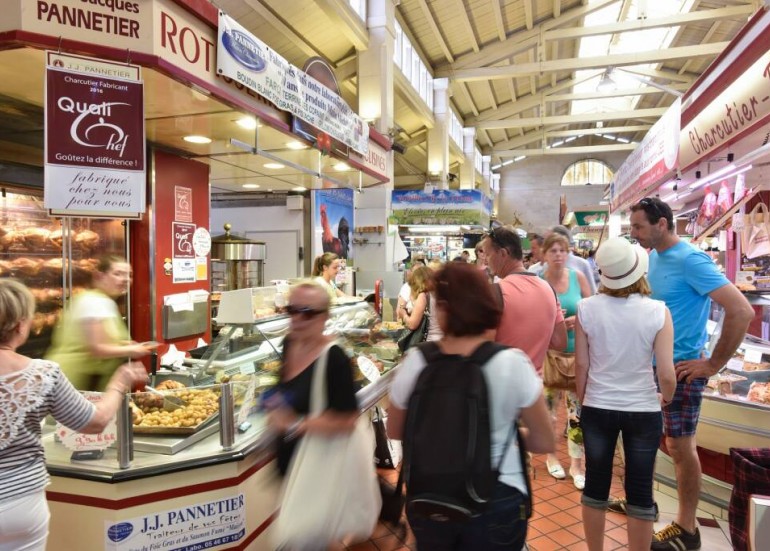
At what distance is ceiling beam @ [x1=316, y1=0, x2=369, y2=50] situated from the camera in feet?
26.7

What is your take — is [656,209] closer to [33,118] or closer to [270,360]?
[270,360]

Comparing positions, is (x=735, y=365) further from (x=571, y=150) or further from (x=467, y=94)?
(x=571, y=150)

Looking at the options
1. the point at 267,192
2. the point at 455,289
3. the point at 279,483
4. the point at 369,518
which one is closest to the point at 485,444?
the point at 455,289

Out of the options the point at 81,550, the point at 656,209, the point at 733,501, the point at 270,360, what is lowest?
the point at 81,550

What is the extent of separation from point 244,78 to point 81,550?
3265 mm

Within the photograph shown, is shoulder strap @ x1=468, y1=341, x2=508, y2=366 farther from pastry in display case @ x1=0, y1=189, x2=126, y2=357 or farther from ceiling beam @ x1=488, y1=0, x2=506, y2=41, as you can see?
ceiling beam @ x1=488, y1=0, x2=506, y2=41

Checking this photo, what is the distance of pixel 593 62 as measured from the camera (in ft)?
44.2

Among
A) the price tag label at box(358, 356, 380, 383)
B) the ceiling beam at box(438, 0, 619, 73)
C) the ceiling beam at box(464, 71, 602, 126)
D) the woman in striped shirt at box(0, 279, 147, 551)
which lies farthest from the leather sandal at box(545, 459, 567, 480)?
the ceiling beam at box(464, 71, 602, 126)

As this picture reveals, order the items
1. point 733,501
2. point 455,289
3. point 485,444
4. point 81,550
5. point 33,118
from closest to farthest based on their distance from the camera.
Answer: point 485,444 → point 455,289 → point 81,550 → point 733,501 → point 33,118

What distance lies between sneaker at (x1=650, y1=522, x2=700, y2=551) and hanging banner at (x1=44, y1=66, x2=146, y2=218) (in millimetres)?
3758

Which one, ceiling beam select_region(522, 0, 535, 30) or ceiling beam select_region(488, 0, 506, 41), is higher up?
→ ceiling beam select_region(522, 0, 535, 30)

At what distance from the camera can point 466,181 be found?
19.6 metres

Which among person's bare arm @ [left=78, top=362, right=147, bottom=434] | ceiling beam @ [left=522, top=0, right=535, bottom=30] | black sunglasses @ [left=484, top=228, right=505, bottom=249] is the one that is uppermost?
ceiling beam @ [left=522, top=0, right=535, bottom=30]

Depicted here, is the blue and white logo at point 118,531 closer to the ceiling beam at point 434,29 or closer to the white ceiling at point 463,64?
the white ceiling at point 463,64
